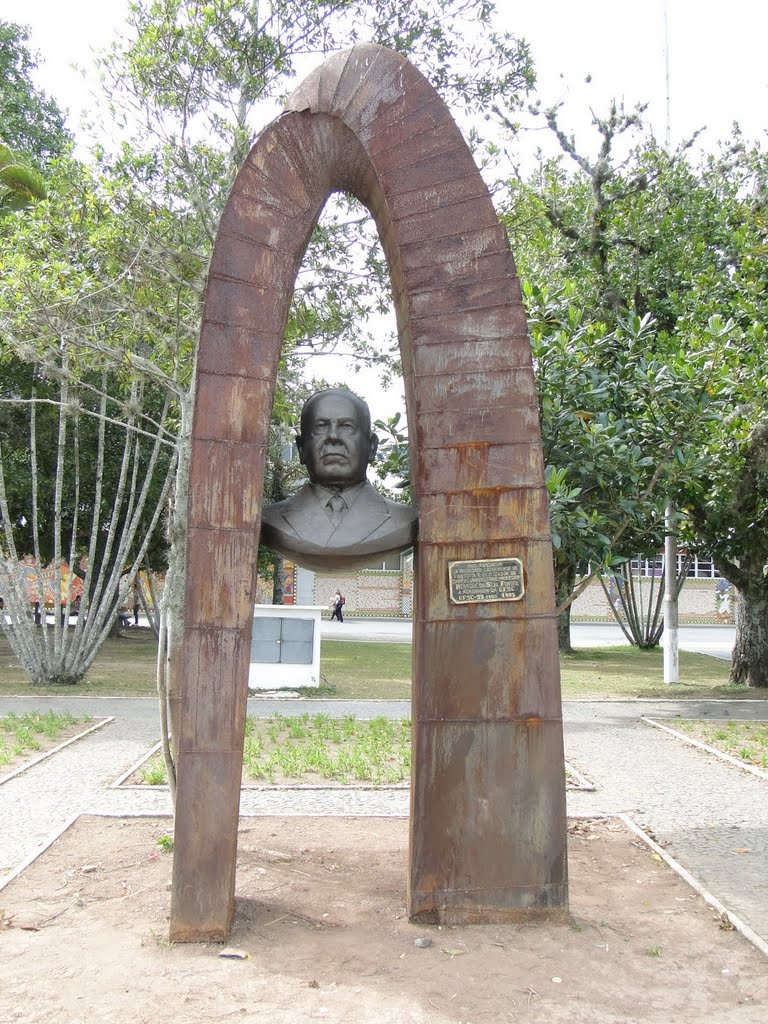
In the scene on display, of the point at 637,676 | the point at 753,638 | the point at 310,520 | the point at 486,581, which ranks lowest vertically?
the point at 637,676

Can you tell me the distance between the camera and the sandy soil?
3.60 m

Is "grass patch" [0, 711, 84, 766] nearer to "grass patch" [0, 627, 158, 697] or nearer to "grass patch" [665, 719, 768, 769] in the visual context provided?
"grass patch" [0, 627, 158, 697]

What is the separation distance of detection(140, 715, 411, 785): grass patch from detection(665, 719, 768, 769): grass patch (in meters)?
3.47

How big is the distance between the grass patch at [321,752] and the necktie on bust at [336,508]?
159 inches

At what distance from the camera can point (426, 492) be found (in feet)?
15.3

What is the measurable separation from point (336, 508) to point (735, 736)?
25.8 feet

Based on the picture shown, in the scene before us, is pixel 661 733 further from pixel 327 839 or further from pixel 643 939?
pixel 643 939

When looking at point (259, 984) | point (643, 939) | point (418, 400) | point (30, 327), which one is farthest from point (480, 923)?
point (30, 327)

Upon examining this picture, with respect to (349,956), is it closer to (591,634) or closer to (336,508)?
(336,508)

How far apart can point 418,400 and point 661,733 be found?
787cm

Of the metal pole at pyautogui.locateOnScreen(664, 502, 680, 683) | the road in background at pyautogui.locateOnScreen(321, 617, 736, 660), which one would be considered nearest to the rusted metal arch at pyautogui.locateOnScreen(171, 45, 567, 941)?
the metal pole at pyautogui.locateOnScreen(664, 502, 680, 683)

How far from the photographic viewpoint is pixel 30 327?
10281 millimetres

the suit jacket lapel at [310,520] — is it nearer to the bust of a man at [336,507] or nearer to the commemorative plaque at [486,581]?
the bust of a man at [336,507]

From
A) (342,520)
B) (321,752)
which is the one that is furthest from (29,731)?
(342,520)
